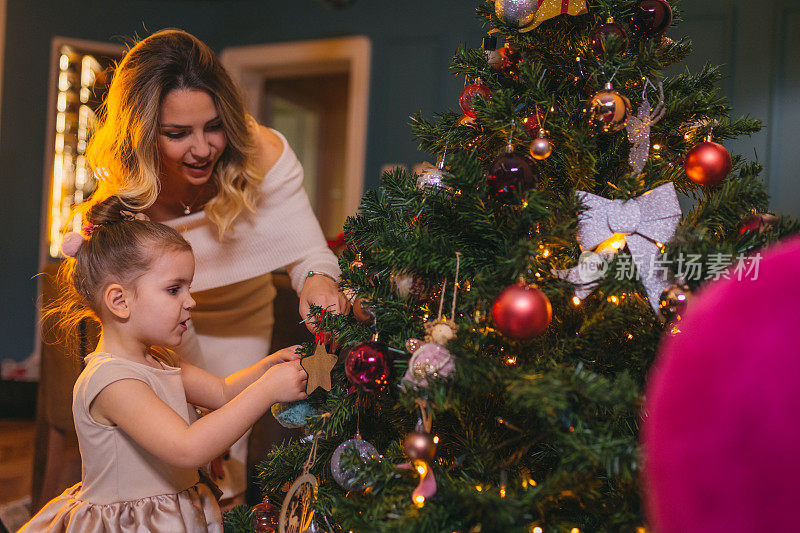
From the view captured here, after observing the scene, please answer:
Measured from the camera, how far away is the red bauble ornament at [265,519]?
921 mm

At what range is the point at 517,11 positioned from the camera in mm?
852

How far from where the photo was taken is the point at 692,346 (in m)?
0.46

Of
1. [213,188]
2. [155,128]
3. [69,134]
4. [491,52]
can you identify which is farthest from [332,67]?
[491,52]

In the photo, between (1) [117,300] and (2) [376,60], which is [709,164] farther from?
(2) [376,60]

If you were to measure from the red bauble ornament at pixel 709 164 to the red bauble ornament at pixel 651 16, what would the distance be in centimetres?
18

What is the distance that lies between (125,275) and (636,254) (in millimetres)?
806

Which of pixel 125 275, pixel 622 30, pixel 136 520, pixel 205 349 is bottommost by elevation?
pixel 136 520

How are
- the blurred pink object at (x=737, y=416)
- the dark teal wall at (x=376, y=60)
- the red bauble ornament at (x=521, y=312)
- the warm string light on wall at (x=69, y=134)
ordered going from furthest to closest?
the warm string light on wall at (x=69, y=134) → the dark teal wall at (x=376, y=60) → the red bauble ornament at (x=521, y=312) → the blurred pink object at (x=737, y=416)

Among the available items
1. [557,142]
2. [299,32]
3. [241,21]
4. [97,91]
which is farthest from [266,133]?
[241,21]

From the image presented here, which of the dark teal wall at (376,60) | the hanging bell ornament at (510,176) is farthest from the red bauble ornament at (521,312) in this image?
the dark teal wall at (376,60)

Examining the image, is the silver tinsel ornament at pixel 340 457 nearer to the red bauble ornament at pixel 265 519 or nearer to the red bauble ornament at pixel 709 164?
the red bauble ornament at pixel 265 519

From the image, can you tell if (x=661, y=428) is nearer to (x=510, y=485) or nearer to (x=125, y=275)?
(x=510, y=485)

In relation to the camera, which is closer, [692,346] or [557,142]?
[692,346]

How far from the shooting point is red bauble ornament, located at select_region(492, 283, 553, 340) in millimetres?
684
